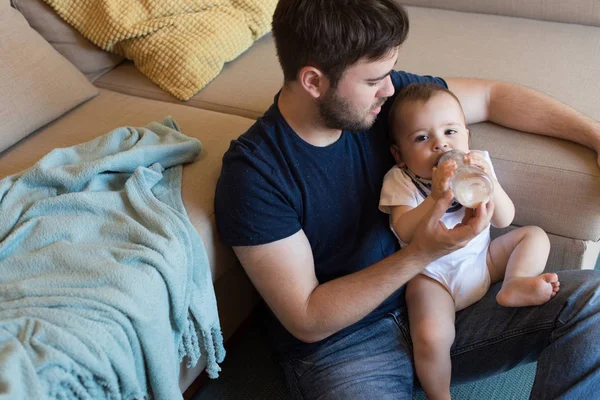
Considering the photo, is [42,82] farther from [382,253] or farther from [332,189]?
[382,253]

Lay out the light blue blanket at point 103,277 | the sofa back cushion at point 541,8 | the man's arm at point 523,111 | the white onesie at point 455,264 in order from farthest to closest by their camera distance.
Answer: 1. the sofa back cushion at point 541,8
2. the man's arm at point 523,111
3. the white onesie at point 455,264
4. the light blue blanket at point 103,277

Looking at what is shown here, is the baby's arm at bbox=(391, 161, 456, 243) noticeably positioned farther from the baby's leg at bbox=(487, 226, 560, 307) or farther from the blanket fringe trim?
the blanket fringe trim

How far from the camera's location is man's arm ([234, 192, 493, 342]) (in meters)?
1.14

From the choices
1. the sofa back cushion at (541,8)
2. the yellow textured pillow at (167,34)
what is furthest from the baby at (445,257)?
the sofa back cushion at (541,8)

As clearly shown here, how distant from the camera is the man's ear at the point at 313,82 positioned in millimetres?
Result: 1171

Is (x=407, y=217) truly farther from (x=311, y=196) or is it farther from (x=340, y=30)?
(x=340, y=30)

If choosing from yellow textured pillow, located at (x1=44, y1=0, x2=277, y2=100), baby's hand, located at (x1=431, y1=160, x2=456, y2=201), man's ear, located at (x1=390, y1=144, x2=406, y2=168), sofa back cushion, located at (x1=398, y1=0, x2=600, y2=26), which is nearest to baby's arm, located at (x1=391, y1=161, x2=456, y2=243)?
baby's hand, located at (x1=431, y1=160, x2=456, y2=201)

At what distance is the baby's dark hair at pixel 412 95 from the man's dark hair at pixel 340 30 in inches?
6.6

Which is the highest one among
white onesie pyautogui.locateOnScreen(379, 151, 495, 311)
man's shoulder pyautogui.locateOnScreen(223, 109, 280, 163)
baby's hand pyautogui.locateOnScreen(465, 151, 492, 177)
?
baby's hand pyautogui.locateOnScreen(465, 151, 492, 177)

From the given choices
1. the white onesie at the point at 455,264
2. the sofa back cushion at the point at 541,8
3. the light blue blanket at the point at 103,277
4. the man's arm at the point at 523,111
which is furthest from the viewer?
the sofa back cushion at the point at 541,8

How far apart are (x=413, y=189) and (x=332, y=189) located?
0.17 meters

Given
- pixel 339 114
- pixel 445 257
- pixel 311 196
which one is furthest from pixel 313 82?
pixel 445 257

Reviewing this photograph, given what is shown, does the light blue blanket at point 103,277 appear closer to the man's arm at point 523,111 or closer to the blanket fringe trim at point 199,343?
the blanket fringe trim at point 199,343

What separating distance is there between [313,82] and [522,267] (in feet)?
1.92
